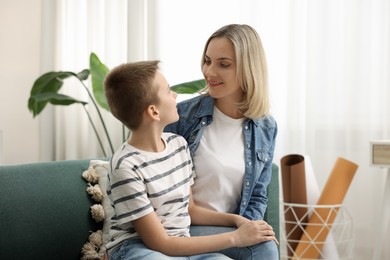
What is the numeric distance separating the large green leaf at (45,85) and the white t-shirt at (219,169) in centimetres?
152

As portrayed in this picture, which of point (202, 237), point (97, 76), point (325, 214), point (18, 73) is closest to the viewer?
point (202, 237)

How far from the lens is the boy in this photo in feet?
5.07

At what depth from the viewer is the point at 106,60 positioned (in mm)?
3660

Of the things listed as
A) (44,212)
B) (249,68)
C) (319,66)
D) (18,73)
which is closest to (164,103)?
(249,68)

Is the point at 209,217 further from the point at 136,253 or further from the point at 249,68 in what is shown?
the point at 249,68

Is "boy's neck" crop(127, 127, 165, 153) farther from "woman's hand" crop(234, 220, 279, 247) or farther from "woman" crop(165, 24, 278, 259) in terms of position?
"woman's hand" crop(234, 220, 279, 247)

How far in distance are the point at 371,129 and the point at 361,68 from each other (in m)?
0.32

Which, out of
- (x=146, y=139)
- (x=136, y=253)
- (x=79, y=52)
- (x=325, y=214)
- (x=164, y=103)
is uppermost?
(x=79, y=52)

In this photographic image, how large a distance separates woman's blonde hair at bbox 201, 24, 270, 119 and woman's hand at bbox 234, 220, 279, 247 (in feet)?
1.20

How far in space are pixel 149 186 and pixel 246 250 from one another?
374 millimetres

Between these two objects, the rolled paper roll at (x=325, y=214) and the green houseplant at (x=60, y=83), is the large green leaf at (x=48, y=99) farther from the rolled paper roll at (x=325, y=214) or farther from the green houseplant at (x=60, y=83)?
the rolled paper roll at (x=325, y=214)

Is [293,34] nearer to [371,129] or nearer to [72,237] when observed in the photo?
[371,129]

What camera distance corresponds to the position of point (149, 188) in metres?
1.58

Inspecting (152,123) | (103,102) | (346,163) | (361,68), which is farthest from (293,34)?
(152,123)
